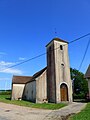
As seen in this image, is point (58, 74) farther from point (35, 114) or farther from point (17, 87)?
point (17, 87)

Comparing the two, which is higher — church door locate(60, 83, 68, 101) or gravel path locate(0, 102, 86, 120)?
Answer: church door locate(60, 83, 68, 101)

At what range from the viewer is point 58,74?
27375 mm

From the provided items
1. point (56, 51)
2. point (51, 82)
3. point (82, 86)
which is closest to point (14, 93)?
point (51, 82)

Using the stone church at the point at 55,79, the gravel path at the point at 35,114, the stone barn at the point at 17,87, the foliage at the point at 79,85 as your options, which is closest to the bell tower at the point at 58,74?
the stone church at the point at 55,79

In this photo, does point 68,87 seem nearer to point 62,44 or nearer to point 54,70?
point 54,70

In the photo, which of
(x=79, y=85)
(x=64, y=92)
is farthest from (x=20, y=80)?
(x=79, y=85)

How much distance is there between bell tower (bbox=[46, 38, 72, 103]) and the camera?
88.8ft

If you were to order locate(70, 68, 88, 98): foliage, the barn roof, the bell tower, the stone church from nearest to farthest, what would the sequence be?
the bell tower, the stone church, the barn roof, locate(70, 68, 88, 98): foliage

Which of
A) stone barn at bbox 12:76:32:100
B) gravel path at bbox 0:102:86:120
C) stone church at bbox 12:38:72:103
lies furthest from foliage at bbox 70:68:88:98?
gravel path at bbox 0:102:86:120

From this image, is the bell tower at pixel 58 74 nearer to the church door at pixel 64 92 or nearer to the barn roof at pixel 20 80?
the church door at pixel 64 92

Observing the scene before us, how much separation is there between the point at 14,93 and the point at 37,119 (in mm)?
26256

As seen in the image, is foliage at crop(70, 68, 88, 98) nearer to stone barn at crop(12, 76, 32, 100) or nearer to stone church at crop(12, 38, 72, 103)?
stone barn at crop(12, 76, 32, 100)

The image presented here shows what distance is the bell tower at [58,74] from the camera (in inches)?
1066

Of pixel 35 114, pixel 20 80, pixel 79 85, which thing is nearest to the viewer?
pixel 35 114
